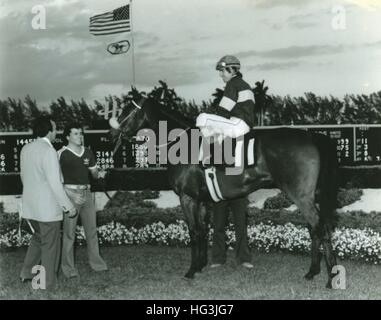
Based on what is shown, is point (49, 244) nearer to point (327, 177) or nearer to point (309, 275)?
point (309, 275)

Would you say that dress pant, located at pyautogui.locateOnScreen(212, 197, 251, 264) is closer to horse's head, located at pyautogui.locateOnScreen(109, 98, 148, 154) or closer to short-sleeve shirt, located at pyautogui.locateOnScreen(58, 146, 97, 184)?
horse's head, located at pyautogui.locateOnScreen(109, 98, 148, 154)

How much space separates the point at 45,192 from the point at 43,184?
8cm

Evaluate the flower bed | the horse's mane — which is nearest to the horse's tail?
the flower bed

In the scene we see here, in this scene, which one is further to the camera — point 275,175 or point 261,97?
point 261,97

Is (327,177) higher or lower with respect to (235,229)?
higher

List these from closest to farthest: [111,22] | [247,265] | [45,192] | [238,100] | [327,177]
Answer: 1. [45,192]
2. [327,177]
3. [238,100]
4. [247,265]
5. [111,22]

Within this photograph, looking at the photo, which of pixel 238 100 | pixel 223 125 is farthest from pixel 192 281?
pixel 238 100

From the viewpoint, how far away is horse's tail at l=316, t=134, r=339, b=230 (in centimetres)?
576

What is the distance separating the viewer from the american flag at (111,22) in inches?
325

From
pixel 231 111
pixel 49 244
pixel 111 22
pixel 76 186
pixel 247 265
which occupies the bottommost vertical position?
pixel 247 265

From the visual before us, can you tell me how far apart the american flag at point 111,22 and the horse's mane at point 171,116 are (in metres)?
2.40

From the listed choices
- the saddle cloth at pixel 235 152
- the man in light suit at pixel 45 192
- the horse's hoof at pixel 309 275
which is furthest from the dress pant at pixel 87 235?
the horse's hoof at pixel 309 275

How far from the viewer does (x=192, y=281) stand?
5.98 meters
